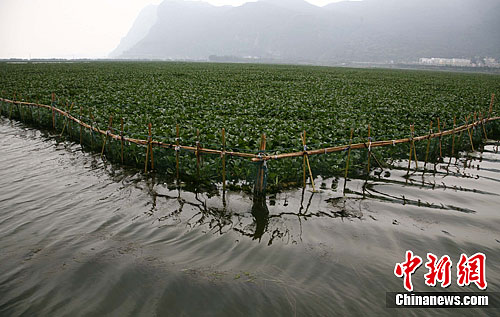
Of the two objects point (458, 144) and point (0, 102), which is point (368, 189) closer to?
point (458, 144)

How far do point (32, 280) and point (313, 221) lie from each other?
194 inches

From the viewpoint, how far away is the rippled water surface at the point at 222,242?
455 cm

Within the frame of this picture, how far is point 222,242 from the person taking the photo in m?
5.93

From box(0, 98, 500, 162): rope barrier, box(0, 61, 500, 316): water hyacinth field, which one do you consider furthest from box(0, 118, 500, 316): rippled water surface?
box(0, 98, 500, 162): rope barrier

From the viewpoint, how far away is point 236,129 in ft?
37.0

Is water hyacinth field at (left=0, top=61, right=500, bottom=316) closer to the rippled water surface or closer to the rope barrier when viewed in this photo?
the rippled water surface

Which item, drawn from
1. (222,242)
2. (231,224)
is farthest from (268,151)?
(222,242)

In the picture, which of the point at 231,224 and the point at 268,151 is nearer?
the point at 231,224

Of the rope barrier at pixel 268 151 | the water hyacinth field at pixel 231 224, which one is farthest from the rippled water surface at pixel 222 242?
the rope barrier at pixel 268 151

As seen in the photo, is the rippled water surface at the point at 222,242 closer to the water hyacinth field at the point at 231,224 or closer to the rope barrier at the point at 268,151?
the water hyacinth field at the point at 231,224

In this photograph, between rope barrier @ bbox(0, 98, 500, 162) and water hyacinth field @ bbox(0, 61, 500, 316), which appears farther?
rope barrier @ bbox(0, 98, 500, 162)

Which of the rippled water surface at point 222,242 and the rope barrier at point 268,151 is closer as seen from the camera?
the rippled water surface at point 222,242

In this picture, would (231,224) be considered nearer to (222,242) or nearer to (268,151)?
(222,242)

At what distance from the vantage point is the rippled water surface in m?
4.55
